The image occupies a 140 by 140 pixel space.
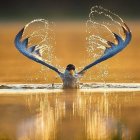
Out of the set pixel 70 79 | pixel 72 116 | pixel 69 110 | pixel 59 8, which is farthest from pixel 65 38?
pixel 72 116

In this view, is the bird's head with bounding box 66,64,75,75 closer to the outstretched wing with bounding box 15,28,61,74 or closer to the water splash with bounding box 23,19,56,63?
the outstretched wing with bounding box 15,28,61,74

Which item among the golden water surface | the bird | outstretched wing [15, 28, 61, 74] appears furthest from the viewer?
outstretched wing [15, 28, 61, 74]

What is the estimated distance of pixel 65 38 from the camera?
247ft

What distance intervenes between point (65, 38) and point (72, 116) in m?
50.8

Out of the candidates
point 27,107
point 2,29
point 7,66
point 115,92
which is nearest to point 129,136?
point 27,107

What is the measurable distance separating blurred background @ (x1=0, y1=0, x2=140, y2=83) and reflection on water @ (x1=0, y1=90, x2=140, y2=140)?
5473 millimetres

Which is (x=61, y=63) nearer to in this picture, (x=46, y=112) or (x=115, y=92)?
(x=115, y=92)

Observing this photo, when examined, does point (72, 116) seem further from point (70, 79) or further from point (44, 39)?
point (44, 39)

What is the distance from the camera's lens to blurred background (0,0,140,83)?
36406mm

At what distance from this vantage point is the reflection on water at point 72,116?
69.9 feet

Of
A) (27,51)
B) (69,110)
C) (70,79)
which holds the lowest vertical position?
(69,110)

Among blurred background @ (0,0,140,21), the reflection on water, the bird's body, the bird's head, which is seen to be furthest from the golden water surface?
blurred background @ (0,0,140,21)

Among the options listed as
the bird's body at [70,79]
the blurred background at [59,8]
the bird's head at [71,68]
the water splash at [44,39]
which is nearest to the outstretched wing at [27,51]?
the water splash at [44,39]

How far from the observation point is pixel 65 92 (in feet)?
98.0
